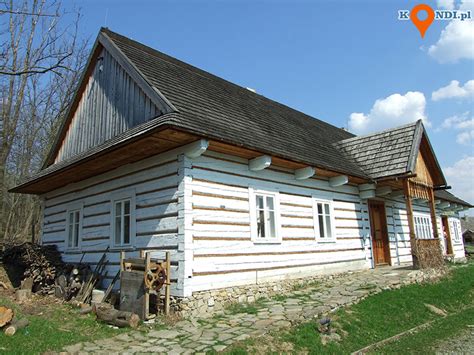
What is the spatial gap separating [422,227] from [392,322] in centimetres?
1228

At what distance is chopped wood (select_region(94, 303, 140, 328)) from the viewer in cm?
676

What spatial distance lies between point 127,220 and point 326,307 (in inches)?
208

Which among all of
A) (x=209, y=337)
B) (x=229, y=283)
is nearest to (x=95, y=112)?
(x=229, y=283)

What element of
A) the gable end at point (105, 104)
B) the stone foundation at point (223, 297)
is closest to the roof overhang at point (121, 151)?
the gable end at point (105, 104)

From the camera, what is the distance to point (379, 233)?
14.7 metres

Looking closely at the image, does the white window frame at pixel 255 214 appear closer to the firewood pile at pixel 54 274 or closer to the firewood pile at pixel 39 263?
the firewood pile at pixel 54 274

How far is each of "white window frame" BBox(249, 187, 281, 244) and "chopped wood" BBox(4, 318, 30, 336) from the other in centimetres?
493

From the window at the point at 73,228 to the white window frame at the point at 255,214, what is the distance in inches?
225

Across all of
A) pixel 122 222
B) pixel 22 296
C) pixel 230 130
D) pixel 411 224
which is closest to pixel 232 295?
pixel 122 222

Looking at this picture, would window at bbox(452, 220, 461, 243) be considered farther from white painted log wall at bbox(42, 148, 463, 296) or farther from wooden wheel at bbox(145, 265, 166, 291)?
wooden wheel at bbox(145, 265, 166, 291)

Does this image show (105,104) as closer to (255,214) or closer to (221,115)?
(221,115)

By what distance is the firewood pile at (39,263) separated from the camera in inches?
412

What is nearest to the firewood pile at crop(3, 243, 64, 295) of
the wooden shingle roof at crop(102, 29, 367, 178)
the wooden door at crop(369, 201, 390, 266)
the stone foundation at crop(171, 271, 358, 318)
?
the stone foundation at crop(171, 271, 358, 318)

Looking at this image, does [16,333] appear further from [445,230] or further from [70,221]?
[445,230]
